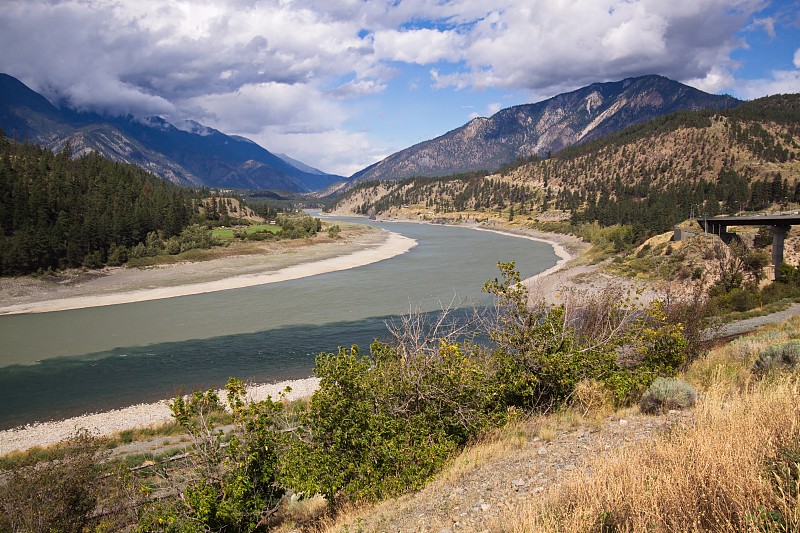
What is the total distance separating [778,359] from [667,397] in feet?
10.5

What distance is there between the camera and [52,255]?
6450 cm

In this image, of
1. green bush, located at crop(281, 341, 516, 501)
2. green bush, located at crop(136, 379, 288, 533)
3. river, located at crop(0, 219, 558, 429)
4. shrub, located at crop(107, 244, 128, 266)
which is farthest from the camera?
shrub, located at crop(107, 244, 128, 266)

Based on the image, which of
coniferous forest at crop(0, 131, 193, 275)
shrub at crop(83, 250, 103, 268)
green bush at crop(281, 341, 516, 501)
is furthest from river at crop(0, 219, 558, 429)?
shrub at crop(83, 250, 103, 268)

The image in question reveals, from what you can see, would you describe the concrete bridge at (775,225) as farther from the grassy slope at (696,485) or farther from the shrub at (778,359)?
the grassy slope at (696,485)

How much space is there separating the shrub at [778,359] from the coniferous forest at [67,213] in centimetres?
7285

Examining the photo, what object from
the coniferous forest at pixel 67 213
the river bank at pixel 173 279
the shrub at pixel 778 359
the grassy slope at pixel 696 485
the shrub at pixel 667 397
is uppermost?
the coniferous forest at pixel 67 213

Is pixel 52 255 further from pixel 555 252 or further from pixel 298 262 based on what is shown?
pixel 555 252

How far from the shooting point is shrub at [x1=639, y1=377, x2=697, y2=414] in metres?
9.75

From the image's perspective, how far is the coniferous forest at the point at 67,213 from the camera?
62.7 metres

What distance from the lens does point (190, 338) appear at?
1441 inches

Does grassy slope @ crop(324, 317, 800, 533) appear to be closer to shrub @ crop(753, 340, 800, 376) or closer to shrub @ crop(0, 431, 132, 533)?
shrub @ crop(753, 340, 800, 376)

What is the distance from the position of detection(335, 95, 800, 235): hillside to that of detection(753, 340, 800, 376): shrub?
6582cm

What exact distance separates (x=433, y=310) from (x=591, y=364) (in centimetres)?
2990

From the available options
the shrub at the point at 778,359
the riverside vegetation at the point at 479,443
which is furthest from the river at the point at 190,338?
the shrub at the point at 778,359
